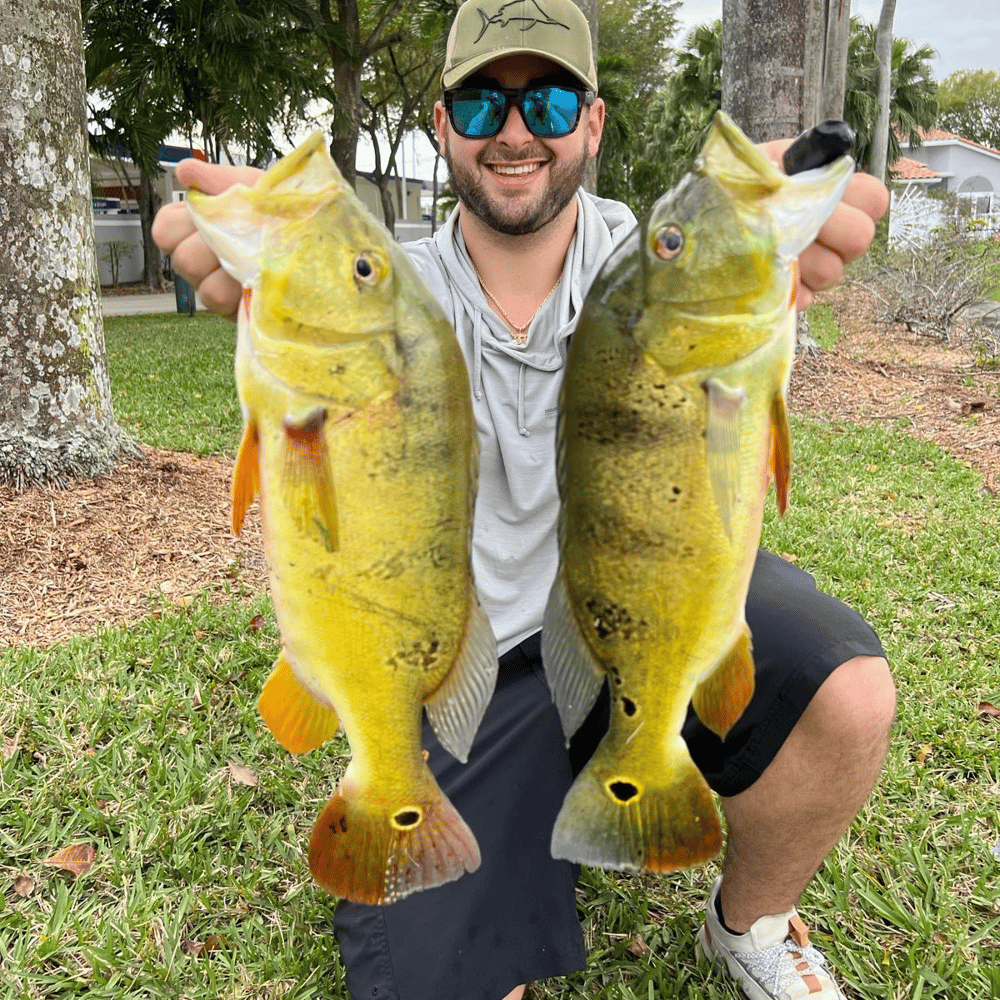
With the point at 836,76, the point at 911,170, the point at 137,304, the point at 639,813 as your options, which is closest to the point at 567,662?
the point at 639,813

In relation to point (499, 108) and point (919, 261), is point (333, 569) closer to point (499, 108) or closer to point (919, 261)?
point (499, 108)

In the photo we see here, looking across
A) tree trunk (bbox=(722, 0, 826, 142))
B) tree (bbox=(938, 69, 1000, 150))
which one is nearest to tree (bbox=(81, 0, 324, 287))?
tree trunk (bbox=(722, 0, 826, 142))

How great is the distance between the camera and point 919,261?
13.5 m

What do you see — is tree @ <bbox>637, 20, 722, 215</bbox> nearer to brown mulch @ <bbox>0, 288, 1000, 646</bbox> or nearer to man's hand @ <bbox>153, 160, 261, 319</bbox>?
brown mulch @ <bbox>0, 288, 1000, 646</bbox>

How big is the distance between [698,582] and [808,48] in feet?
24.6

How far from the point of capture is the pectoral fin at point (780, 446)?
157cm

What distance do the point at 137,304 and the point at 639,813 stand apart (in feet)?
77.9

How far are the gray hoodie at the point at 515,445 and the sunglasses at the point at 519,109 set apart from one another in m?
0.41

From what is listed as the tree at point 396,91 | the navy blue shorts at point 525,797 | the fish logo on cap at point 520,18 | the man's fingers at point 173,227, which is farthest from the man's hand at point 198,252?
the tree at point 396,91

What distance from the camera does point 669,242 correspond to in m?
1.52

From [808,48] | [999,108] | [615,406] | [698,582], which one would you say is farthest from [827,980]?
[999,108]

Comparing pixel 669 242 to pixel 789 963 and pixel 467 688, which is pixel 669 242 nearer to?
pixel 467 688

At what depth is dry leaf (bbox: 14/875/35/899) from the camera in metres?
2.75

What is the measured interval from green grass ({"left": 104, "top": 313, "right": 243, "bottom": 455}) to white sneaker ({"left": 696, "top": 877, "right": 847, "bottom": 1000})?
5092 millimetres
